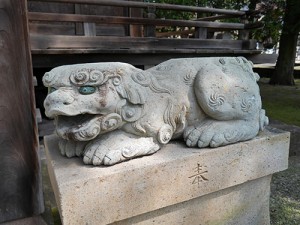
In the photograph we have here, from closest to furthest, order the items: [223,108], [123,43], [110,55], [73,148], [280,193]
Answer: [73,148], [223,108], [280,193], [110,55], [123,43]

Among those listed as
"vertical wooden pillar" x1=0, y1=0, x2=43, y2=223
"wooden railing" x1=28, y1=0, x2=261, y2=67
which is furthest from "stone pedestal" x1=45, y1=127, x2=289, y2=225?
"wooden railing" x1=28, y1=0, x2=261, y2=67

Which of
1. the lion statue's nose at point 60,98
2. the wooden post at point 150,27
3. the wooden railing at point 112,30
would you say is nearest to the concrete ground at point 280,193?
the lion statue's nose at point 60,98

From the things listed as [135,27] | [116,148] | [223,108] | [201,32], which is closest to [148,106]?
[116,148]

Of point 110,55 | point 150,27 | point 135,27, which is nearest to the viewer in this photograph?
point 110,55

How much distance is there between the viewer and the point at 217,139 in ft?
5.60

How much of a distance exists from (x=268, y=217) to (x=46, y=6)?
452cm

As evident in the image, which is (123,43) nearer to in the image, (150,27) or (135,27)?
(150,27)

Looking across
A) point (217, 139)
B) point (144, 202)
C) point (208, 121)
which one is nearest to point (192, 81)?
point (208, 121)

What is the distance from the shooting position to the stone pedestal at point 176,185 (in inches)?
54.7

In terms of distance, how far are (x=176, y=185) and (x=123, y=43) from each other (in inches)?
126

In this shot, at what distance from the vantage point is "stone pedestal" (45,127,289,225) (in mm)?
1391

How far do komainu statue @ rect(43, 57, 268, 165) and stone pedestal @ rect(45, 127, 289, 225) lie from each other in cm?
8

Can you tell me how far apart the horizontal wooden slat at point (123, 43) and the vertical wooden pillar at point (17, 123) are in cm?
246

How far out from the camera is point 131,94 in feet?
4.97
